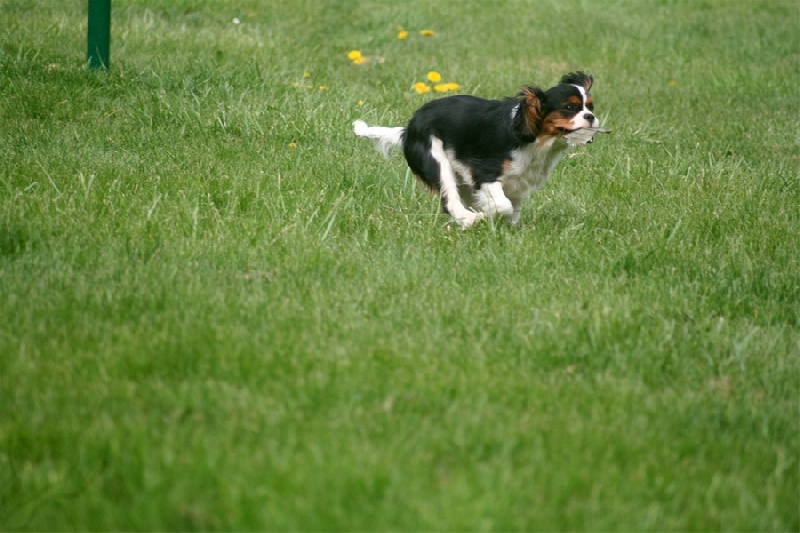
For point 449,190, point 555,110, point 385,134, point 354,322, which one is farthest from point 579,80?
point 354,322

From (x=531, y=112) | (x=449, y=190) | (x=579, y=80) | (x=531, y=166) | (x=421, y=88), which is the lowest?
(x=421, y=88)

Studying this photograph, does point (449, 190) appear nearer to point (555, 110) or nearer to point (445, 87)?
point (555, 110)

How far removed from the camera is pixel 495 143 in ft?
18.4

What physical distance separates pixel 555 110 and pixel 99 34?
381 centimetres

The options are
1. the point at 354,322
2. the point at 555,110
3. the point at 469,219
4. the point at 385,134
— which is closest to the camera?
the point at 354,322

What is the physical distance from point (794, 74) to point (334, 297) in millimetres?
8107

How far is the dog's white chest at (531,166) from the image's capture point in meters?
5.49

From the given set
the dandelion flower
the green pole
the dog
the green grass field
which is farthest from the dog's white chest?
the green pole

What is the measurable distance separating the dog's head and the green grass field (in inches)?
19.6

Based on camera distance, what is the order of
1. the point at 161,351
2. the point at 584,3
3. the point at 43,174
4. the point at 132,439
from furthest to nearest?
the point at 584,3
the point at 43,174
the point at 161,351
the point at 132,439

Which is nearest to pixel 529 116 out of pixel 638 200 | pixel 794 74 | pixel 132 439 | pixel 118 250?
pixel 638 200

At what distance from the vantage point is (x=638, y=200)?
6.04 metres

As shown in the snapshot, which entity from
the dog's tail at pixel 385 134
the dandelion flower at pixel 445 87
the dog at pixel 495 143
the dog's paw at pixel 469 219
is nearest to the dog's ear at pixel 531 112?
the dog at pixel 495 143

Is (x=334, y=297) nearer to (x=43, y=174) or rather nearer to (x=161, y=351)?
(x=161, y=351)
